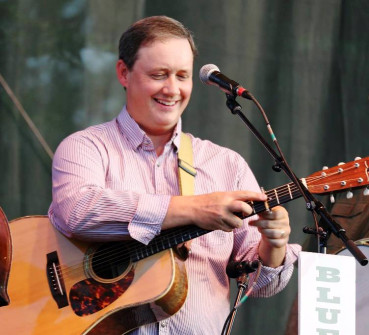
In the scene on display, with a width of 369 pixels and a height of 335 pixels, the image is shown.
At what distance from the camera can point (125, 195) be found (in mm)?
2736

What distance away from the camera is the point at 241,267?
2670 millimetres

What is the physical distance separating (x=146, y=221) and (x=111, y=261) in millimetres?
236

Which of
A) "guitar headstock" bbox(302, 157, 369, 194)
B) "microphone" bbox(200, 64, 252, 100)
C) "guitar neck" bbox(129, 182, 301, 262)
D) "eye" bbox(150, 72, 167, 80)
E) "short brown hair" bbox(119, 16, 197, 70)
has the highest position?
"short brown hair" bbox(119, 16, 197, 70)

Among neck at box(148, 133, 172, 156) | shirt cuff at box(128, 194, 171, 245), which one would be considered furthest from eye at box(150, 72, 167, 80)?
shirt cuff at box(128, 194, 171, 245)

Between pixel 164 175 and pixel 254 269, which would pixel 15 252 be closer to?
pixel 164 175

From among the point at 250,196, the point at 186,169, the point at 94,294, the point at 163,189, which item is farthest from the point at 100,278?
the point at 250,196

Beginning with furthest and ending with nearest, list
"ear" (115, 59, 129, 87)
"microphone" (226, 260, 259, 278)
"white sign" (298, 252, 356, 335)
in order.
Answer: "ear" (115, 59, 129, 87) → "microphone" (226, 260, 259, 278) → "white sign" (298, 252, 356, 335)

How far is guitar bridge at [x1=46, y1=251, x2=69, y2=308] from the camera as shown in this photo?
9.28 ft

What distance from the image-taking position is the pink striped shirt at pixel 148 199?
2.72m

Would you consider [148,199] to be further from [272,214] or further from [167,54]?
[167,54]

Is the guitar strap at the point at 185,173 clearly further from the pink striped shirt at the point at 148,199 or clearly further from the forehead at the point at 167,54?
the forehead at the point at 167,54

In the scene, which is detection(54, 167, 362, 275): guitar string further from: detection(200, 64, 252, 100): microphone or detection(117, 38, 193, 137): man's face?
detection(117, 38, 193, 137): man's face

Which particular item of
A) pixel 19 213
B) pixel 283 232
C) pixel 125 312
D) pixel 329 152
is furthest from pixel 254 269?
pixel 329 152

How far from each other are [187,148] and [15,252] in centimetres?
79
